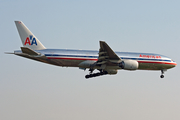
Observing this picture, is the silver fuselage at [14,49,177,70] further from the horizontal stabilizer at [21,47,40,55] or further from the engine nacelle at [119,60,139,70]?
the engine nacelle at [119,60,139,70]

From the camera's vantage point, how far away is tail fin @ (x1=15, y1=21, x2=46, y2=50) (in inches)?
1989

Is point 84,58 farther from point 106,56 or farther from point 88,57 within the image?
point 106,56

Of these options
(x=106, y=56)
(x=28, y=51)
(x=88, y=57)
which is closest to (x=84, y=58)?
(x=88, y=57)

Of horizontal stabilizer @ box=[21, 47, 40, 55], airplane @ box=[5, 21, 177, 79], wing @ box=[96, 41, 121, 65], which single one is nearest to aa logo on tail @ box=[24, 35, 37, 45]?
airplane @ box=[5, 21, 177, 79]

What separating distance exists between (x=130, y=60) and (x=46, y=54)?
1261 cm

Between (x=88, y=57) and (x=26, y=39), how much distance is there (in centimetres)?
980

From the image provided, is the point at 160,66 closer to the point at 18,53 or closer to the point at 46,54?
the point at 46,54

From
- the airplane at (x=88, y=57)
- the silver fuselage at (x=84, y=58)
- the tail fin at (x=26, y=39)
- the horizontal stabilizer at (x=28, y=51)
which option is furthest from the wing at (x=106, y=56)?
the horizontal stabilizer at (x=28, y=51)

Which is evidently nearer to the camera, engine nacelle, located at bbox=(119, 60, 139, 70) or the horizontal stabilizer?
the horizontal stabilizer

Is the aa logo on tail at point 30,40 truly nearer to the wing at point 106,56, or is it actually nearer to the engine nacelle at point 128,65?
the wing at point 106,56

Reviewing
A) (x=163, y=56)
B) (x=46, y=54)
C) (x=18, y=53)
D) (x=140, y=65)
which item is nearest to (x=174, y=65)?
(x=163, y=56)

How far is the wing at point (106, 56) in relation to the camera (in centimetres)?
4640

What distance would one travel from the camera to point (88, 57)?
50312 mm

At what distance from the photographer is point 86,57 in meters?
50.1
